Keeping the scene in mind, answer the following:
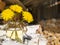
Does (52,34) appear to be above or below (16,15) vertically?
below

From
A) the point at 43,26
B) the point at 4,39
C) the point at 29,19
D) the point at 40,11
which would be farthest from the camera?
the point at 40,11

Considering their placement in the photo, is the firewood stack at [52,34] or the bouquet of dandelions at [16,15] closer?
the bouquet of dandelions at [16,15]

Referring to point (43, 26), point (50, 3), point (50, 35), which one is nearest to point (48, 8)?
point (50, 3)

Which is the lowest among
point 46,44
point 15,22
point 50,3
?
point 46,44

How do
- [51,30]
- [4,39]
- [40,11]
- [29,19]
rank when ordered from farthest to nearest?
[40,11]
[51,30]
[4,39]
[29,19]

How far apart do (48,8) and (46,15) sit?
10 centimetres

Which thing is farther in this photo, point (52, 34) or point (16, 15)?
→ point (52, 34)

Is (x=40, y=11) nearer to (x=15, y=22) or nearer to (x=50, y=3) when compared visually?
(x=50, y=3)

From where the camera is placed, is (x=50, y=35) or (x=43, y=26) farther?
(x=43, y=26)

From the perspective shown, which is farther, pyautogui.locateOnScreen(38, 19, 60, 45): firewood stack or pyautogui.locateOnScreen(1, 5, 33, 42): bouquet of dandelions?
pyautogui.locateOnScreen(38, 19, 60, 45): firewood stack

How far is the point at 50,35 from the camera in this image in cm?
118

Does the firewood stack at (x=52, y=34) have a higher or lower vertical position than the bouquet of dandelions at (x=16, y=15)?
lower

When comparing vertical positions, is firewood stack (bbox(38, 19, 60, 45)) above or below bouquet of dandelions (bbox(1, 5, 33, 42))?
below

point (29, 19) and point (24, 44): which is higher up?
point (29, 19)
